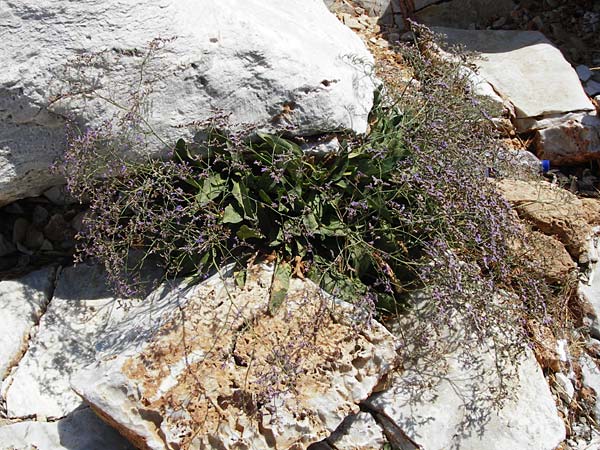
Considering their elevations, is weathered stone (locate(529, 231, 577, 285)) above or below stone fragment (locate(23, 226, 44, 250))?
above

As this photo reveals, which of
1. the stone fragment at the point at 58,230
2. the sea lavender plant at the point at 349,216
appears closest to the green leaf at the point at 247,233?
the sea lavender plant at the point at 349,216

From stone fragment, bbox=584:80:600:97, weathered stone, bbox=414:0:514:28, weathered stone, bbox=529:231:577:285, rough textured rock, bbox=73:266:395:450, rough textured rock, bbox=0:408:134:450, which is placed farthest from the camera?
weathered stone, bbox=414:0:514:28

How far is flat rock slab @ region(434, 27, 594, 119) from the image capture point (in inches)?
204

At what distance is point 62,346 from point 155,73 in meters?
1.53

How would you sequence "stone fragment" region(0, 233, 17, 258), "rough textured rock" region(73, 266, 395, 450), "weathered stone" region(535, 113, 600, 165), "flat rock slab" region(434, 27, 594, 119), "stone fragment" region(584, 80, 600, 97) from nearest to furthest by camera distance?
"rough textured rock" region(73, 266, 395, 450), "stone fragment" region(0, 233, 17, 258), "weathered stone" region(535, 113, 600, 165), "flat rock slab" region(434, 27, 594, 119), "stone fragment" region(584, 80, 600, 97)

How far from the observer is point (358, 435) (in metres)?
3.49

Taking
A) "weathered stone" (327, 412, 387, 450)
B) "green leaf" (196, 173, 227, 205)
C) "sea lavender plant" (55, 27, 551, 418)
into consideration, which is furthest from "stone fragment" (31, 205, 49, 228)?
"weathered stone" (327, 412, 387, 450)

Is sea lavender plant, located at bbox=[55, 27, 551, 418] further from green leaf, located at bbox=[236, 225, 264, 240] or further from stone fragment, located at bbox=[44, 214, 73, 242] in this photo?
stone fragment, located at bbox=[44, 214, 73, 242]

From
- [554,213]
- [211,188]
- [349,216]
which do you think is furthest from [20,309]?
[554,213]

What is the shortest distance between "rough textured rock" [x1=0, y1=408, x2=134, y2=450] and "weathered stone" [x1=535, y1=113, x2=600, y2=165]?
3.48m

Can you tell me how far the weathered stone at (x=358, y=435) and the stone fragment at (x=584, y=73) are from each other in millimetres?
3474

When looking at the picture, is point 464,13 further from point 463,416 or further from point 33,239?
point 33,239

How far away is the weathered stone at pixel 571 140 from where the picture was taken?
505 cm

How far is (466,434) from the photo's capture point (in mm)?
3521
